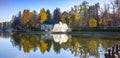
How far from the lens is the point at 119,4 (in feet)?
105

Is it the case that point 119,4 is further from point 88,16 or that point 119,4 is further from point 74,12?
point 74,12

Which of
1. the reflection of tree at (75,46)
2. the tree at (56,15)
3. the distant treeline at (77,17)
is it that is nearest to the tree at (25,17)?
the distant treeline at (77,17)

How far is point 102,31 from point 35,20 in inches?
916

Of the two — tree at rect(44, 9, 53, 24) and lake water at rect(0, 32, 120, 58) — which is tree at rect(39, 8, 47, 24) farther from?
lake water at rect(0, 32, 120, 58)

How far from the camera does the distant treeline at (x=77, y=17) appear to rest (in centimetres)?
3613

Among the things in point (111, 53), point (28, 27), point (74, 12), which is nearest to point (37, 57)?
point (111, 53)

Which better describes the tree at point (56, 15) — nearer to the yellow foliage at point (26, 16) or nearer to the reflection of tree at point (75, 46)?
the yellow foliage at point (26, 16)

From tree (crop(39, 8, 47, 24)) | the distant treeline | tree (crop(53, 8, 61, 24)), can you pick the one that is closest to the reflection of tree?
the distant treeline

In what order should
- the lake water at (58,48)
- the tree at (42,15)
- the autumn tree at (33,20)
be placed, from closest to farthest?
the lake water at (58,48) < the tree at (42,15) < the autumn tree at (33,20)

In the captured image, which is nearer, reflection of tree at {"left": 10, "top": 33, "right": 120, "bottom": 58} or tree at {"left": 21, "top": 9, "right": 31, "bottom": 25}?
reflection of tree at {"left": 10, "top": 33, "right": 120, "bottom": 58}

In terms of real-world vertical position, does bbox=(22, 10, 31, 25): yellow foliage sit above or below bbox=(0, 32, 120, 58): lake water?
above

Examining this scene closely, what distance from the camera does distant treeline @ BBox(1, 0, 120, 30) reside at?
36131 mm

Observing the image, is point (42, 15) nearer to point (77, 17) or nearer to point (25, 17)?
point (25, 17)

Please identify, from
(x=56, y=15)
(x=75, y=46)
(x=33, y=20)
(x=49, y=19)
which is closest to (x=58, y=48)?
(x=75, y=46)
